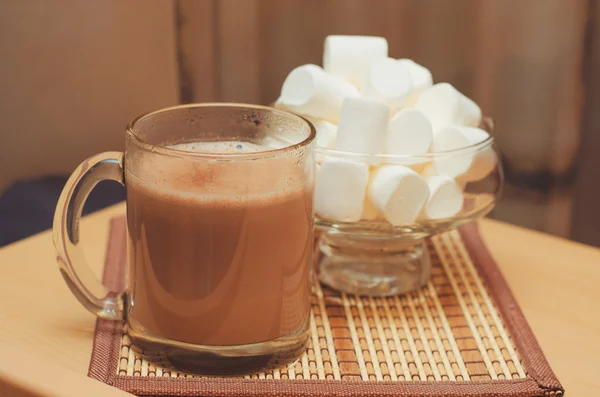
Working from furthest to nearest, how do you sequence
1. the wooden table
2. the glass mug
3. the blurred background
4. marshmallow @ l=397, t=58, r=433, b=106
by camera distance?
the blurred background, marshmallow @ l=397, t=58, r=433, b=106, the wooden table, the glass mug

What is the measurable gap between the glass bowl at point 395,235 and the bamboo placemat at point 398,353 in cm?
2

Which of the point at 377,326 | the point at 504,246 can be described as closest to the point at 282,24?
the point at 504,246

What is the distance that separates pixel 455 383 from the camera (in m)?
0.65

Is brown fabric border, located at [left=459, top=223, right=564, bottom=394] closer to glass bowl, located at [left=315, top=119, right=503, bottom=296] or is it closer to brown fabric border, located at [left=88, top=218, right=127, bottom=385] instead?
glass bowl, located at [left=315, top=119, right=503, bottom=296]

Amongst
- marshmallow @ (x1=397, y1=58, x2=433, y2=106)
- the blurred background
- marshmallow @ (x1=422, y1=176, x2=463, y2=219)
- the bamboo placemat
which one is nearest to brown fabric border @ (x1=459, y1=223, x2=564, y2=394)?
the bamboo placemat

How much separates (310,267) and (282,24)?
113 cm

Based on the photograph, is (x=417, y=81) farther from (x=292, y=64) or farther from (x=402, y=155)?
(x=292, y=64)

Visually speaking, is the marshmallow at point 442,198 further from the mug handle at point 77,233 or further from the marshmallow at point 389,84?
the mug handle at point 77,233

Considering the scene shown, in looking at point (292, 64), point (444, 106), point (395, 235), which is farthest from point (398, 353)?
point (292, 64)

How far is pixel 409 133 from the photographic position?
0.75 meters

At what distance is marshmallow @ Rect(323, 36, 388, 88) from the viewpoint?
82 cm

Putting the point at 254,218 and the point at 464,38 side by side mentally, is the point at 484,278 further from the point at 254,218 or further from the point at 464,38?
the point at 464,38

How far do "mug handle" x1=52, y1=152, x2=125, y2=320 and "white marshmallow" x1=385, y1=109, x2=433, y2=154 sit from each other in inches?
10.1

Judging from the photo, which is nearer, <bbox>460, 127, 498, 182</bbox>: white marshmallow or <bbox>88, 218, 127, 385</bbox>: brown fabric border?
<bbox>88, 218, 127, 385</bbox>: brown fabric border
